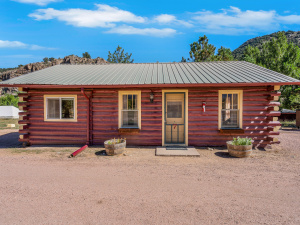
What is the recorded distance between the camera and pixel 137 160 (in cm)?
652

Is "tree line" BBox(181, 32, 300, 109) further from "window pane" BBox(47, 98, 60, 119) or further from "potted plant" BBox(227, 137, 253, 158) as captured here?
"window pane" BBox(47, 98, 60, 119)

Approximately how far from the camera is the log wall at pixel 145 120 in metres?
8.09

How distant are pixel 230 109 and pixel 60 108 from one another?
25.5ft

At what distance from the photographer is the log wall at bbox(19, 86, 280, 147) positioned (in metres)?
8.09

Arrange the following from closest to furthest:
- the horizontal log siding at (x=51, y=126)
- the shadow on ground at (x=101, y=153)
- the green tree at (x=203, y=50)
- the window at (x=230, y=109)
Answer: the shadow on ground at (x=101, y=153) → the window at (x=230, y=109) → the horizontal log siding at (x=51, y=126) → the green tree at (x=203, y=50)

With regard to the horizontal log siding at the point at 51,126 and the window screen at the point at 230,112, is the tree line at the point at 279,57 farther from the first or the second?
the horizontal log siding at the point at 51,126

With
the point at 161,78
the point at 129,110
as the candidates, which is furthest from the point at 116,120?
the point at 161,78

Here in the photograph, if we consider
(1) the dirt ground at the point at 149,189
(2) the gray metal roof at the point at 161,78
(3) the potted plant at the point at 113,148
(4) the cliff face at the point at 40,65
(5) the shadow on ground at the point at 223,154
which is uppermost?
(4) the cliff face at the point at 40,65

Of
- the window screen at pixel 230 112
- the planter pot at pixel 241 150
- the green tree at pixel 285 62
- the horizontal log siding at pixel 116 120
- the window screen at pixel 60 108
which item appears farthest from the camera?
the green tree at pixel 285 62

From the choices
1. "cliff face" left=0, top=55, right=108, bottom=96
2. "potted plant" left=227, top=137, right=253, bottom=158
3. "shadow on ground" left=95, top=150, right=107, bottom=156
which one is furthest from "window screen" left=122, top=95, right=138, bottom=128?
"cliff face" left=0, top=55, right=108, bottom=96

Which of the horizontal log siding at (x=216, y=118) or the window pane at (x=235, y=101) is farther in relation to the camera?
the window pane at (x=235, y=101)

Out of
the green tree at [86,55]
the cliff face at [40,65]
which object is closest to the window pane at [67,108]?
the cliff face at [40,65]

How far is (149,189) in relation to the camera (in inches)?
168

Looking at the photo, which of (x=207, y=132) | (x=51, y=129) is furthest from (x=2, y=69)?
(x=207, y=132)
